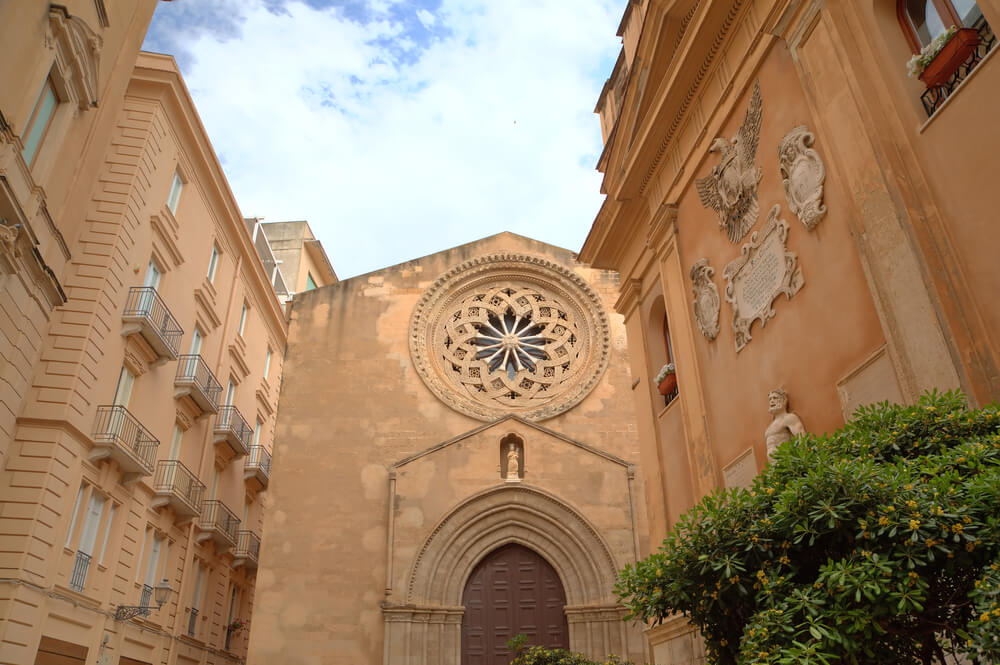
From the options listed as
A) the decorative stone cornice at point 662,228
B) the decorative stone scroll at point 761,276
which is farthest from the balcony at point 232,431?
the decorative stone scroll at point 761,276

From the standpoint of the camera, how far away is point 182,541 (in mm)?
18797

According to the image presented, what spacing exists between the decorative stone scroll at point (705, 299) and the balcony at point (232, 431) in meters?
15.4

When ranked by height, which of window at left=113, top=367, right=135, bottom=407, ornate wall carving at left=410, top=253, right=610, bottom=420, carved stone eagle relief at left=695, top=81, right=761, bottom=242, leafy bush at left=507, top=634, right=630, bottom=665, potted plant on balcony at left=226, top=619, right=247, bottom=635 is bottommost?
leafy bush at left=507, top=634, right=630, bottom=665

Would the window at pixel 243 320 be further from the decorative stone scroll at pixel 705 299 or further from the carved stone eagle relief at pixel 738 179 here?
the carved stone eagle relief at pixel 738 179

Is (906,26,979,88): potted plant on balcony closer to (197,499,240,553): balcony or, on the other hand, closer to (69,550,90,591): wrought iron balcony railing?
(69,550,90,591): wrought iron balcony railing

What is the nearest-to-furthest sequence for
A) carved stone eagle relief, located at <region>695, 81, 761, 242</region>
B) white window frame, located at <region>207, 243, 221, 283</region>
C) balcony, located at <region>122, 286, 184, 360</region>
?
carved stone eagle relief, located at <region>695, 81, 761, 242</region>
balcony, located at <region>122, 286, 184, 360</region>
white window frame, located at <region>207, 243, 221, 283</region>

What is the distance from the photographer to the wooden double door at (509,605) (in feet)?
52.1

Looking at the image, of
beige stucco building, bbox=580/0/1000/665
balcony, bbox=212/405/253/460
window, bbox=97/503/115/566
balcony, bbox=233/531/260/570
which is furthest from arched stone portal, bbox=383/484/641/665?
balcony, bbox=233/531/260/570

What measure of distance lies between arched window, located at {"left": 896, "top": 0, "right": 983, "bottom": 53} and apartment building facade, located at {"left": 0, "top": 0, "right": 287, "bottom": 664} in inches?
382

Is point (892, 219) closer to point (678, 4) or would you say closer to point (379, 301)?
point (678, 4)

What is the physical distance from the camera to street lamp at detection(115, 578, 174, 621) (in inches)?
598

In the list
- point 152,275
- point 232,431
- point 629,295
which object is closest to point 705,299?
point 629,295

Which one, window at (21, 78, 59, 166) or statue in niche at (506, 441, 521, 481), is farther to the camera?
statue in niche at (506, 441, 521, 481)

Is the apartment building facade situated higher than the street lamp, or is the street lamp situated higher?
the apartment building facade
